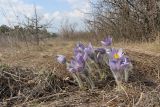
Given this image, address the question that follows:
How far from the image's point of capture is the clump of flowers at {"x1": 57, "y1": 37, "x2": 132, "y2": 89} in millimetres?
4535

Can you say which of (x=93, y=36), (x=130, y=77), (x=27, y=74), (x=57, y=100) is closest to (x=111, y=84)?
(x=130, y=77)

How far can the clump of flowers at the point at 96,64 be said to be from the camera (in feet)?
14.9

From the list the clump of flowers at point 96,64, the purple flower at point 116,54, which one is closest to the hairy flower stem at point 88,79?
the clump of flowers at point 96,64

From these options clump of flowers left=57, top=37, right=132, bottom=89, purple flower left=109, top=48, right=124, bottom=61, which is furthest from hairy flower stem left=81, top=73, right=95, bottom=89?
purple flower left=109, top=48, right=124, bottom=61

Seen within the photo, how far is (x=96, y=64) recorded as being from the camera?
5027mm

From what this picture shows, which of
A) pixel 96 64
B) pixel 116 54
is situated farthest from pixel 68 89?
pixel 116 54

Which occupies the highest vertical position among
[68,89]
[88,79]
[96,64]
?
[96,64]

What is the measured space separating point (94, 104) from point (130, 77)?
3.05ft

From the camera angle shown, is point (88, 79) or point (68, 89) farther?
point (68, 89)

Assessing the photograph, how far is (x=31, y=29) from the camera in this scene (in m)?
12.2

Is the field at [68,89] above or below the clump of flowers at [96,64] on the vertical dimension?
below

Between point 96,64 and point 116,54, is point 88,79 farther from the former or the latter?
point 116,54

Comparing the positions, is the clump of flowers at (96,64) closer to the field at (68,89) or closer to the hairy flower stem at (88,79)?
the hairy flower stem at (88,79)

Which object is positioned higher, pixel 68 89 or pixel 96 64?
pixel 96 64
